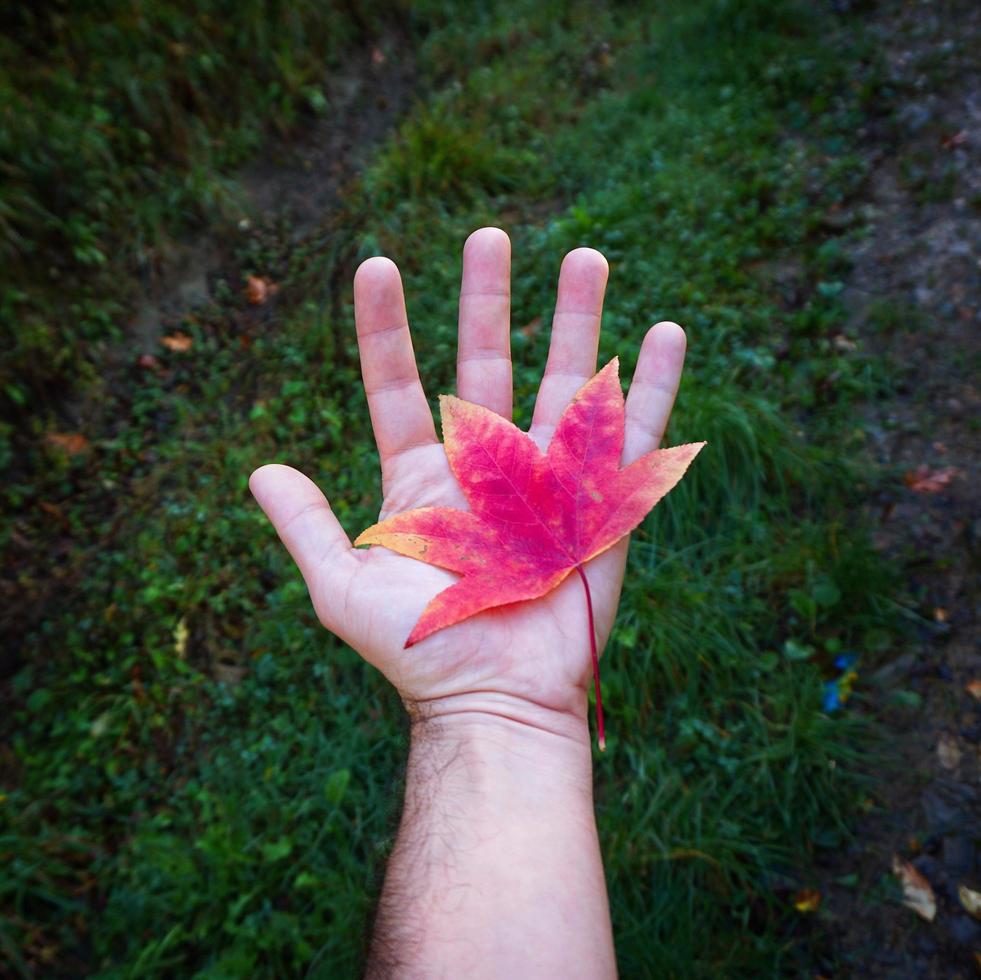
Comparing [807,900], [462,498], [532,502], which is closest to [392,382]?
[462,498]

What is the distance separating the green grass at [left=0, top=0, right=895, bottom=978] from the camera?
185 cm

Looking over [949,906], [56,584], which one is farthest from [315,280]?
[949,906]

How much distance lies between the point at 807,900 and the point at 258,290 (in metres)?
3.26

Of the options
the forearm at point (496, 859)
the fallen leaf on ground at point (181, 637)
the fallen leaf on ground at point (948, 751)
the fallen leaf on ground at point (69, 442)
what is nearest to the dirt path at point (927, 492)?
the fallen leaf on ground at point (948, 751)

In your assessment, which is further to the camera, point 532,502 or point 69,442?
point 69,442

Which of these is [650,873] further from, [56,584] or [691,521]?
[56,584]

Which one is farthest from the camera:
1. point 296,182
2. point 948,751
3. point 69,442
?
point 296,182

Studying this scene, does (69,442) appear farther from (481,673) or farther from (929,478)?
(929,478)

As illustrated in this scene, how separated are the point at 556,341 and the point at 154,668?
5.81ft

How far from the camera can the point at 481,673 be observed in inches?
54.1

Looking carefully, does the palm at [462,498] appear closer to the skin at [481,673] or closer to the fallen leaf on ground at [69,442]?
the skin at [481,673]

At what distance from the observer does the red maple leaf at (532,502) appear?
1.35 m

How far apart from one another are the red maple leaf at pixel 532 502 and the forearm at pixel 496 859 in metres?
0.17

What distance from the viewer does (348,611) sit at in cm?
143
